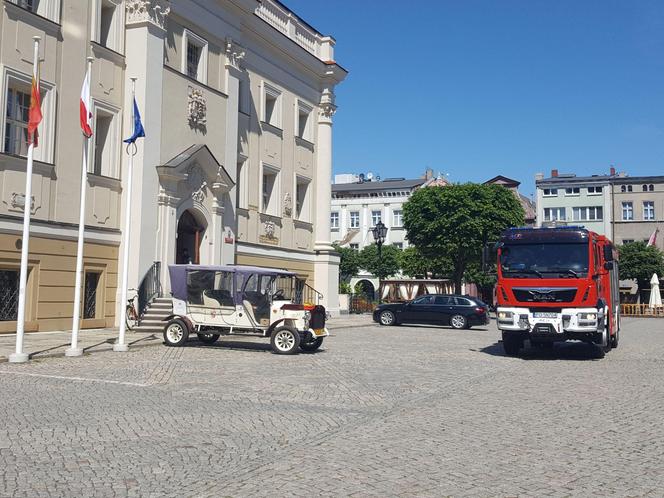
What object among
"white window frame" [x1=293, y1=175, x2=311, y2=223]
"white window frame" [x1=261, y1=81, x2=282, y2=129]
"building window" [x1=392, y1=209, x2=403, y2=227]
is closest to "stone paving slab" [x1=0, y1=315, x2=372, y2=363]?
"white window frame" [x1=261, y1=81, x2=282, y2=129]

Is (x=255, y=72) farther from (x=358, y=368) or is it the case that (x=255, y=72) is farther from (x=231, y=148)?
(x=358, y=368)

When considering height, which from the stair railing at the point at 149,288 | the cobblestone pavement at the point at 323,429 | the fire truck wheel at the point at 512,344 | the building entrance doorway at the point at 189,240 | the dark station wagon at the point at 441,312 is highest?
the building entrance doorway at the point at 189,240

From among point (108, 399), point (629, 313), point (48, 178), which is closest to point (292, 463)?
point (108, 399)

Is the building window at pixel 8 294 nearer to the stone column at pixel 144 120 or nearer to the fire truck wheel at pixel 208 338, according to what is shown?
the stone column at pixel 144 120

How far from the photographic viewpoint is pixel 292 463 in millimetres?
6504

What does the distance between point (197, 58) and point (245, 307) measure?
13558 mm

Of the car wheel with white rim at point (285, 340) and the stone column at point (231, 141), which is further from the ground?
the stone column at point (231, 141)

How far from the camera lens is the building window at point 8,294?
18875 millimetres

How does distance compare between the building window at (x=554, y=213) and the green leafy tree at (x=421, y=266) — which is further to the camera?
the building window at (x=554, y=213)

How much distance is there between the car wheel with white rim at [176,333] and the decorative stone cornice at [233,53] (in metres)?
13.8

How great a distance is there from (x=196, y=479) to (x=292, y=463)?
0.97 meters

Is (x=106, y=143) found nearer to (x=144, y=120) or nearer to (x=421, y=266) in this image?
(x=144, y=120)

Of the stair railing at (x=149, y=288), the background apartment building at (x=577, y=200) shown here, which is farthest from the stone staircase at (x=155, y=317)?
the background apartment building at (x=577, y=200)

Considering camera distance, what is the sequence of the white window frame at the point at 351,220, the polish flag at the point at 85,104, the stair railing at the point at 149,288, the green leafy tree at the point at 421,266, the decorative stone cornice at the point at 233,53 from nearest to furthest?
the polish flag at the point at 85,104 < the stair railing at the point at 149,288 < the decorative stone cornice at the point at 233,53 < the green leafy tree at the point at 421,266 < the white window frame at the point at 351,220
